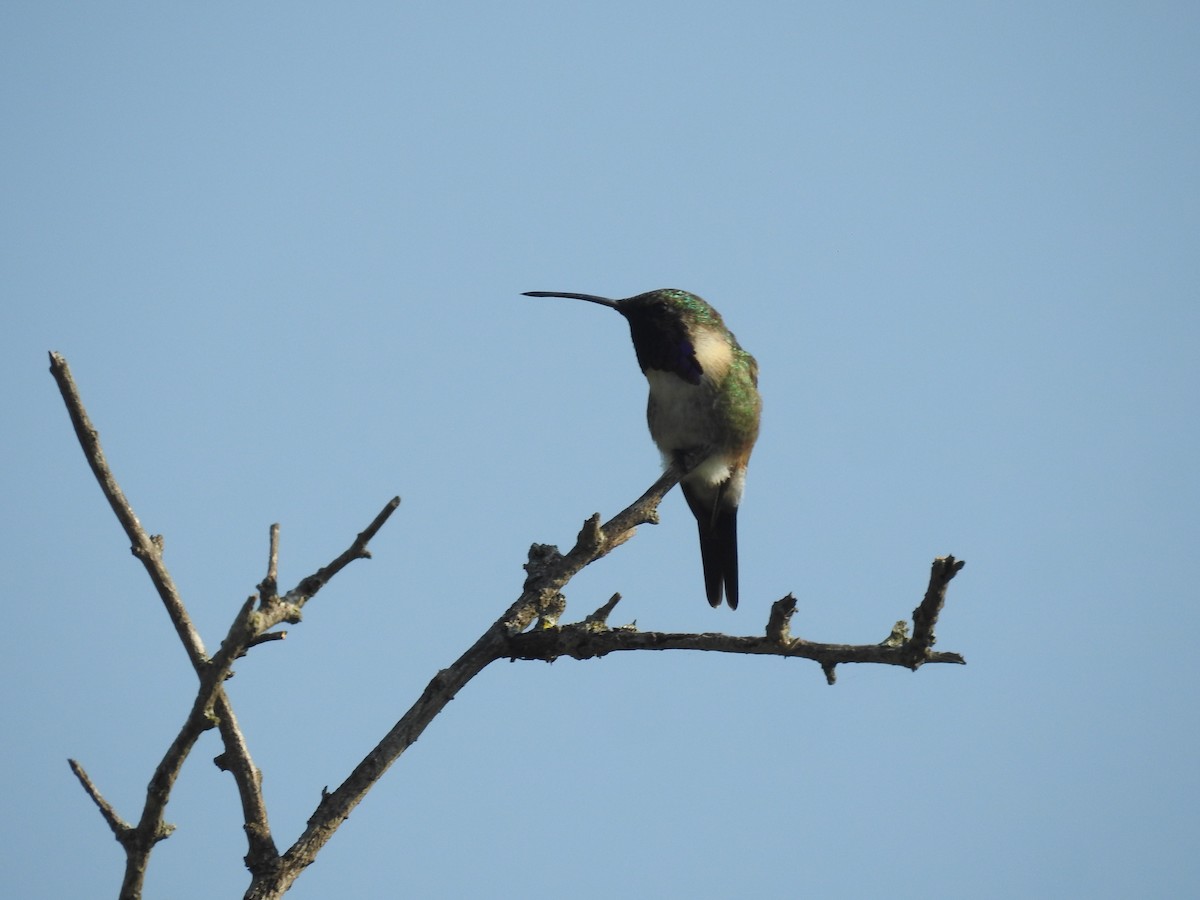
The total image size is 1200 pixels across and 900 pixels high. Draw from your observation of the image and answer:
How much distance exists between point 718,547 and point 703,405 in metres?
1.09

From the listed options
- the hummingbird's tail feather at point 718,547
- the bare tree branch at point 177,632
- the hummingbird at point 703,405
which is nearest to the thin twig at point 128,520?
the bare tree branch at point 177,632

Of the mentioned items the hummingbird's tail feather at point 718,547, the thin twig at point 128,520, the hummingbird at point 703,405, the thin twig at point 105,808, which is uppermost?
the hummingbird at point 703,405

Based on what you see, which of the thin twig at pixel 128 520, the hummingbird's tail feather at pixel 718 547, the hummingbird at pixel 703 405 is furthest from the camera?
the hummingbird's tail feather at pixel 718 547

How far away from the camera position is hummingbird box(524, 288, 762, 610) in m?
7.01

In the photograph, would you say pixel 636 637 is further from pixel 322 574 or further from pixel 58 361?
pixel 58 361

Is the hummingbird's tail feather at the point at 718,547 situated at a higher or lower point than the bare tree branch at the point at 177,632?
higher

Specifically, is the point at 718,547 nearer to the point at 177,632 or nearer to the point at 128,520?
the point at 177,632

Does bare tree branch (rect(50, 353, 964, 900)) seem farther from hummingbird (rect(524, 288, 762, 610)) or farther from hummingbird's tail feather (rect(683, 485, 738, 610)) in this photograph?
hummingbird's tail feather (rect(683, 485, 738, 610))

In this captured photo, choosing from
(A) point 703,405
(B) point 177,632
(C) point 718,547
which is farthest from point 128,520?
(C) point 718,547

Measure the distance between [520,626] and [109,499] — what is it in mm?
1708

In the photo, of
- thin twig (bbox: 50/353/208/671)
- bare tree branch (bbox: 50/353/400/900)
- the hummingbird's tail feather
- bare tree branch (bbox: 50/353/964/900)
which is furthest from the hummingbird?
thin twig (bbox: 50/353/208/671)

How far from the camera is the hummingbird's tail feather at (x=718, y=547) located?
7582mm

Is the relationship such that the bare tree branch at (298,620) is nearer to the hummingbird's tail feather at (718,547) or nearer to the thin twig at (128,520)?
the thin twig at (128,520)

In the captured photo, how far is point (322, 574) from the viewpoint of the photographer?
353cm
